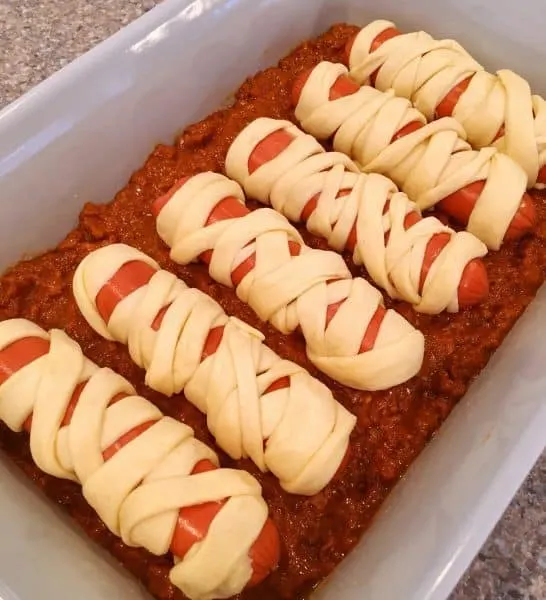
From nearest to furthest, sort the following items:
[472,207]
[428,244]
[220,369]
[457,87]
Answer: [220,369]
[428,244]
[472,207]
[457,87]

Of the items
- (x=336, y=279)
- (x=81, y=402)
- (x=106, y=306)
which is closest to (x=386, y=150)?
(x=336, y=279)

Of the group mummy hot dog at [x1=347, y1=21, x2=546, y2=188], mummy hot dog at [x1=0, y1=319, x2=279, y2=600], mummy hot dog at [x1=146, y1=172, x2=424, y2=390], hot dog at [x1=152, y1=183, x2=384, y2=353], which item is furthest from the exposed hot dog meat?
mummy hot dog at [x1=0, y1=319, x2=279, y2=600]

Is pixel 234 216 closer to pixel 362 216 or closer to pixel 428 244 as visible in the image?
pixel 362 216

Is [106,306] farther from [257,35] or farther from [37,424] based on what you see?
[257,35]

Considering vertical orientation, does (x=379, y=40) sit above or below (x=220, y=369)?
above

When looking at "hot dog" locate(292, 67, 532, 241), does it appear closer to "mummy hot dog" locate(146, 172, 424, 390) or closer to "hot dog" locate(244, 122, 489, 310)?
"hot dog" locate(244, 122, 489, 310)

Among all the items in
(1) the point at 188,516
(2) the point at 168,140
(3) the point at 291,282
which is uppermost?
(2) the point at 168,140

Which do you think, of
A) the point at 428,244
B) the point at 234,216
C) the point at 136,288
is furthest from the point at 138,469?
the point at 428,244
